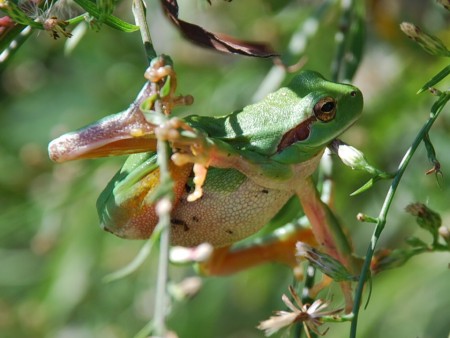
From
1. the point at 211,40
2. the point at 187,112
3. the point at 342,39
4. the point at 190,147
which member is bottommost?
the point at 187,112

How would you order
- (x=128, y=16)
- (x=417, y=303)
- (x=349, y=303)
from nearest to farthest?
1. (x=349, y=303)
2. (x=417, y=303)
3. (x=128, y=16)

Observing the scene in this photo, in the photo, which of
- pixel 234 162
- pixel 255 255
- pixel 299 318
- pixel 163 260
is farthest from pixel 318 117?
pixel 163 260

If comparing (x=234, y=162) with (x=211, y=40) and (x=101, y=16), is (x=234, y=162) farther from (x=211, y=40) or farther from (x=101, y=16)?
(x=101, y=16)

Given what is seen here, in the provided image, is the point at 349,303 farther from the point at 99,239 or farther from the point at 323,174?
the point at 99,239

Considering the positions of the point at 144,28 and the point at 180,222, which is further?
the point at 180,222

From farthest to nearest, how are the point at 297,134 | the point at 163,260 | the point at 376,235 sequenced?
the point at 297,134 → the point at 376,235 → the point at 163,260

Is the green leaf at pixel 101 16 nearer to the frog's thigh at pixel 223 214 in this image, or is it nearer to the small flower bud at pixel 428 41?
the frog's thigh at pixel 223 214

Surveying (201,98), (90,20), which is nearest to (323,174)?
(90,20)
